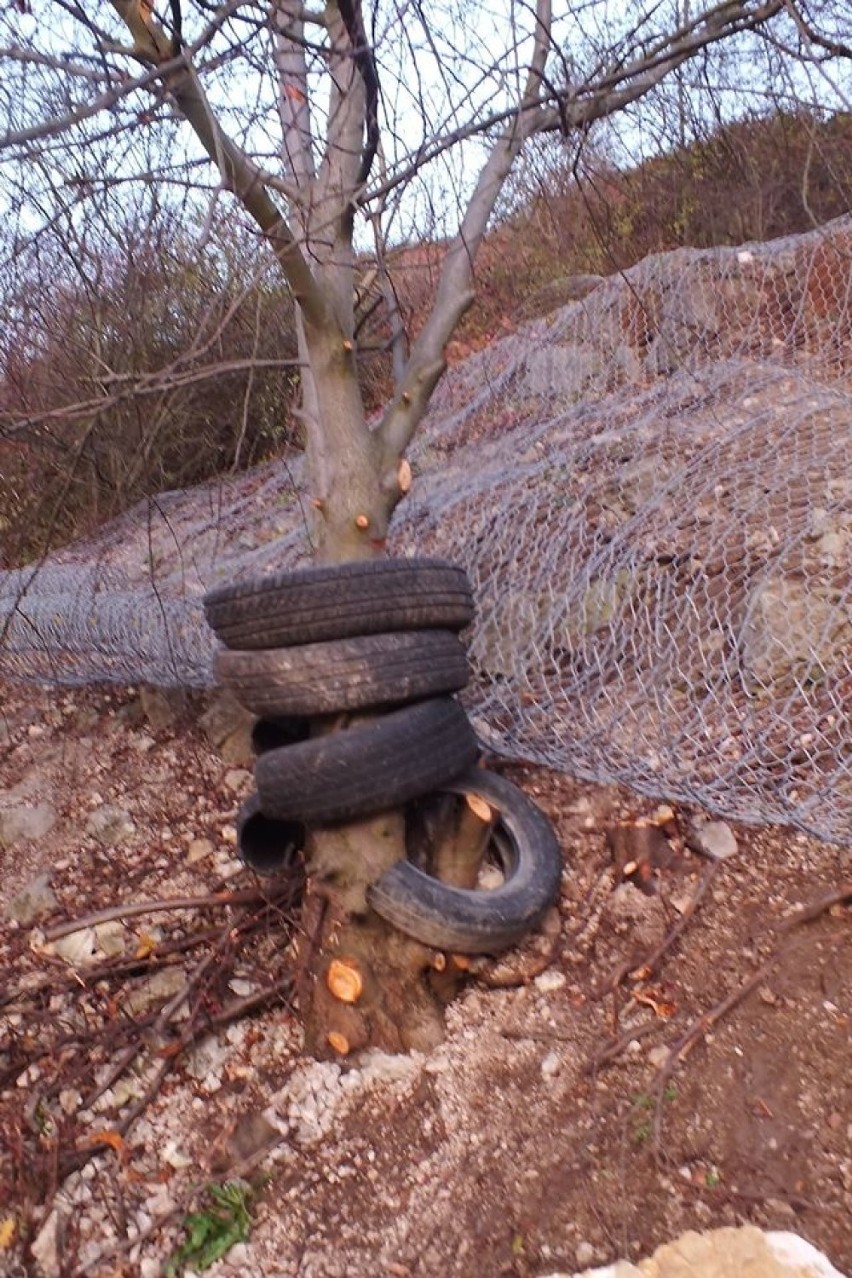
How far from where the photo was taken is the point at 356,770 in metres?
2.27

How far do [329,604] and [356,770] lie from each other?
1.35ft

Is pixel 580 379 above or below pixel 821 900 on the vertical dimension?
above

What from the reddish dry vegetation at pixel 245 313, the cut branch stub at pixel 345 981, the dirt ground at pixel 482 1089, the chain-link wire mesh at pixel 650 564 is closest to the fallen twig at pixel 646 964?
the dirt ground at pixel 482 1089

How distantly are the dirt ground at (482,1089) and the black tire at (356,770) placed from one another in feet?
1.88

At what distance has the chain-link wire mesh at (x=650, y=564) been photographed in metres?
2.82

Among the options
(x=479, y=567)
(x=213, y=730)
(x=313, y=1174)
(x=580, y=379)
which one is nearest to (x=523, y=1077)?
(x=313, y=1174)

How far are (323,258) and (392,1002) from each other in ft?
6.80

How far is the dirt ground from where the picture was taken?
6.33 ft

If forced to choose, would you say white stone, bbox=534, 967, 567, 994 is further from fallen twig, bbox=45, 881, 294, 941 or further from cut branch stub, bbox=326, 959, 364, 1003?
fallen twig, bbox=45, 881, 294, 941

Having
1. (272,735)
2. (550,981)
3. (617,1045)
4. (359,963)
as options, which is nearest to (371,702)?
(272,735)

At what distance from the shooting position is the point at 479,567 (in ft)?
11.4

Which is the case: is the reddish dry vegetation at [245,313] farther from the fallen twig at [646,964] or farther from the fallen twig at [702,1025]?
the fallen twig at [702,1025]

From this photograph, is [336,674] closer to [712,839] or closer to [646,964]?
[646,964]

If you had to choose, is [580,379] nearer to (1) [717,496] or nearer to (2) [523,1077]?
(1) [717,496]
